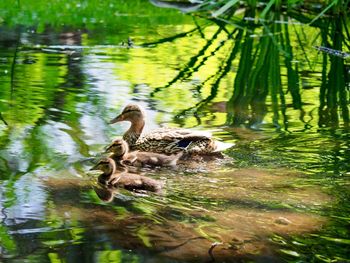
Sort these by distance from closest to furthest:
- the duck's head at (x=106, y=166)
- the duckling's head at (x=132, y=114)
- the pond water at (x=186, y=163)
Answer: the pond water at (x=186, y=163)
the duck's head at (x=106, y=166)
the duckling's head at (x=132, y=114)

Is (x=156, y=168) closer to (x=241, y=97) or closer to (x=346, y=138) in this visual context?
(x=346, y=138)

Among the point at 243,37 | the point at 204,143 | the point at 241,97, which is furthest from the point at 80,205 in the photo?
the point at 243,37

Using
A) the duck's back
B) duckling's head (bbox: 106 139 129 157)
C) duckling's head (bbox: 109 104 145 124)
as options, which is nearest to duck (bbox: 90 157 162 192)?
duckling's head (bbox: 106 139 129 157)

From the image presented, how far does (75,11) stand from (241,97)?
7.38 meters

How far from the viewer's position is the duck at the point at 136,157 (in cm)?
626

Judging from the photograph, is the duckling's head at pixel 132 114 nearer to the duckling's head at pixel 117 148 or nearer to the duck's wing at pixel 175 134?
the duck's wing at pixel 175 134

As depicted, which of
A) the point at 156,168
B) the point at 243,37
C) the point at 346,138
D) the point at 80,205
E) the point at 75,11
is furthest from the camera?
the point at 75,11

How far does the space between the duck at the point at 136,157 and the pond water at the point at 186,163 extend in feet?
0.43

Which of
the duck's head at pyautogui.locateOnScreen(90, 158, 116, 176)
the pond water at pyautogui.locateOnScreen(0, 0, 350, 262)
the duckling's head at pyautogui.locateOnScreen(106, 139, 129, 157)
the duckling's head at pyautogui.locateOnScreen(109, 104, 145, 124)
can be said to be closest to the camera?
the pond water at pyautogui.locateOnScreen(0, 0, 350, 262)

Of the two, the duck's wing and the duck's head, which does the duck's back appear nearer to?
the duck's wing

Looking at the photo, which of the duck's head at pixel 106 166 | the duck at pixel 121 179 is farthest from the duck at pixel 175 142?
the duck's head at pixel 106 166

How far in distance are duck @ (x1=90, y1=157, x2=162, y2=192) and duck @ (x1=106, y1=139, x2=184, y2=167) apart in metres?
0.38

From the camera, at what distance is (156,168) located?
6215 mm

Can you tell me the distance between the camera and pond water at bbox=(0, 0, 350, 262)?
14.9ft
